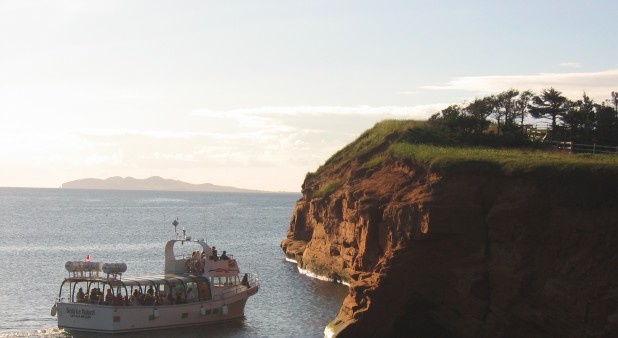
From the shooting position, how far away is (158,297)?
41750 millimetres

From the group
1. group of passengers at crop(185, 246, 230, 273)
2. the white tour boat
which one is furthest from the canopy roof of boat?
group of passengers at crop(185, 246, 230, 273)

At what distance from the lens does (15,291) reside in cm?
5047

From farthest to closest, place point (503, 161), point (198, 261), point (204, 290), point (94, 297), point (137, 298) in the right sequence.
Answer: point (198, 261)
point (204, 290)
point (137, 298)
point (94, 297)
point (503, 161)

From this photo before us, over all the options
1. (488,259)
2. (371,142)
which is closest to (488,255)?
(488,259)

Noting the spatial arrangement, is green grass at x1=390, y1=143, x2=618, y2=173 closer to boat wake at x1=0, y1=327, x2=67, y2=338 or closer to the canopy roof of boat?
the canopy roof of boat

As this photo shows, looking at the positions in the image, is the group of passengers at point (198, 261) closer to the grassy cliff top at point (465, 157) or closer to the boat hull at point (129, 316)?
the boat hull at point (129, 316)

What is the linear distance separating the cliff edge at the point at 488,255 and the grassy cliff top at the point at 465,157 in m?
0.14

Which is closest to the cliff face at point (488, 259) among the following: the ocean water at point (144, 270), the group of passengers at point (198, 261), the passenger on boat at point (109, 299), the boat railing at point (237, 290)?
the ocean water at point (144, 270)

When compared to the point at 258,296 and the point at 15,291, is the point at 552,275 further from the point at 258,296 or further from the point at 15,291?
the point at 15,291

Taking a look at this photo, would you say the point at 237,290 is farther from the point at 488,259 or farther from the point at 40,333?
the point at 488,259

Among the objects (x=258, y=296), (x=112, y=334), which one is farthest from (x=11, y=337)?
(x=258, y=296)

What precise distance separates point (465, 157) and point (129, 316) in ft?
57.9

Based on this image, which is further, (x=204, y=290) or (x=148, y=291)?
(x=204, y=290)

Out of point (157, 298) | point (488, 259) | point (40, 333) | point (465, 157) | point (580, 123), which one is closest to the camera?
point (488, 259)
